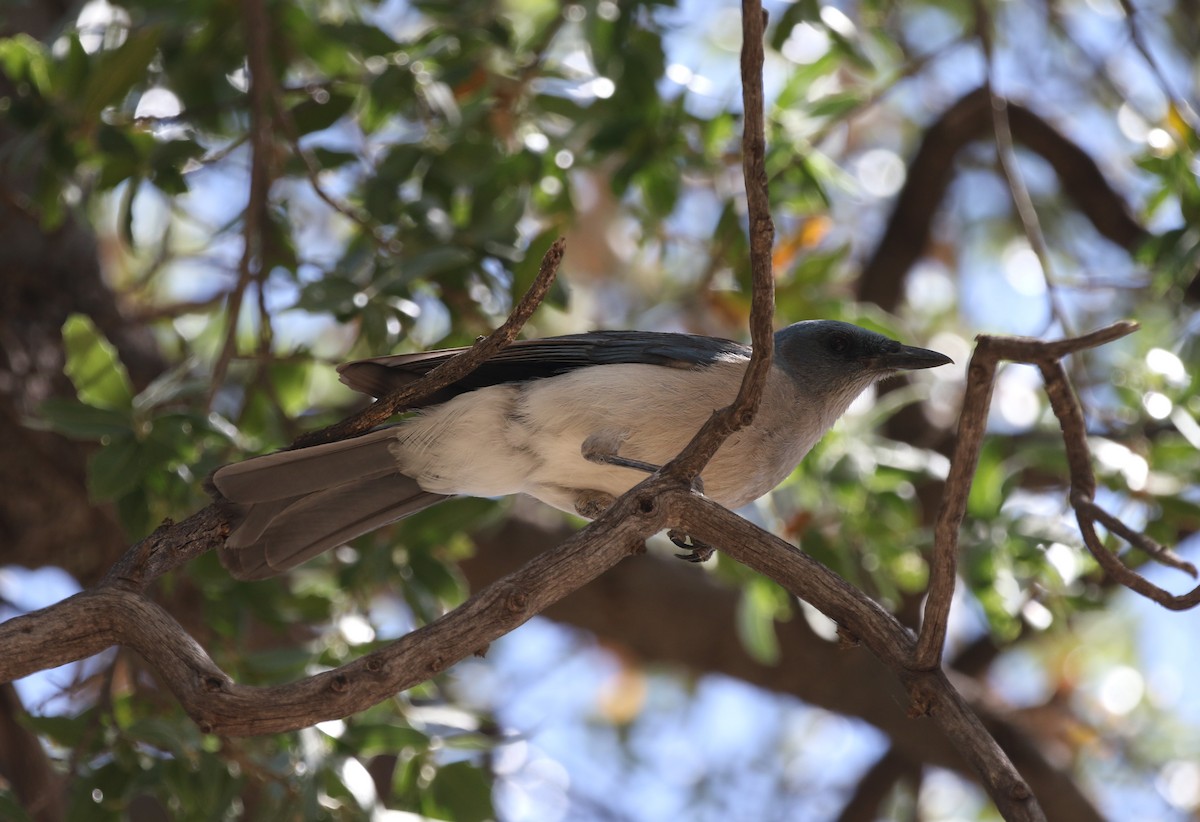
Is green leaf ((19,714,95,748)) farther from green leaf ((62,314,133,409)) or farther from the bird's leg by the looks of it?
the bird's leg

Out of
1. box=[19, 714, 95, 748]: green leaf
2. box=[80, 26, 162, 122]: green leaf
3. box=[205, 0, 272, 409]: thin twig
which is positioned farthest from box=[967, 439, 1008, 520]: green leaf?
box=[80, 26, 162, 122]: green leaf

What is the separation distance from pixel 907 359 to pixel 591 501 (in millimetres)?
1059

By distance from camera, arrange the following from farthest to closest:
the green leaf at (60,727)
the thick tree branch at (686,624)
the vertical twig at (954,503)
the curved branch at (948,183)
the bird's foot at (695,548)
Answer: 1. the curved branch at (948,183)
2. the thick tree branch at (686,624)
3. the green leaf at (60,727)
4. the bird's foot at (695,548)
5. the vertical twig at (954,503)

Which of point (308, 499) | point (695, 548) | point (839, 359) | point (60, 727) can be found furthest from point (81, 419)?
point (839, 359)

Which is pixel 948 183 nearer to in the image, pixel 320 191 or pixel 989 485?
pixel 989 485

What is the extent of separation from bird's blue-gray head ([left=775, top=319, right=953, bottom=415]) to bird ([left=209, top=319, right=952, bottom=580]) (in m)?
0.04

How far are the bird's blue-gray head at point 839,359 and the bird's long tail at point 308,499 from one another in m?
1.16

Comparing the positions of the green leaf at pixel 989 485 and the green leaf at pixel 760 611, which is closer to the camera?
the green leaf at pixel 989 485

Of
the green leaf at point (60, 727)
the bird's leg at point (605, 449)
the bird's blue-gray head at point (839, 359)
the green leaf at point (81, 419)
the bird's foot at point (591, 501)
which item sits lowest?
the green leaf at point (60, 727)

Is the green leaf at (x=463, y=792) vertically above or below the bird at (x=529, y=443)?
below

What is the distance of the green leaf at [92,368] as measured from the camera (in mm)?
3576

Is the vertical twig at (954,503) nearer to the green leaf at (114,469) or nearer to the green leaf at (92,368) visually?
the green leaf at (114,469)

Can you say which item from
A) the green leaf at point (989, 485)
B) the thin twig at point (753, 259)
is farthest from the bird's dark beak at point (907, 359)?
the thin twig at point (753, 259)

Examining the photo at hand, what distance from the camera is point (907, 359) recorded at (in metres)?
3.64
